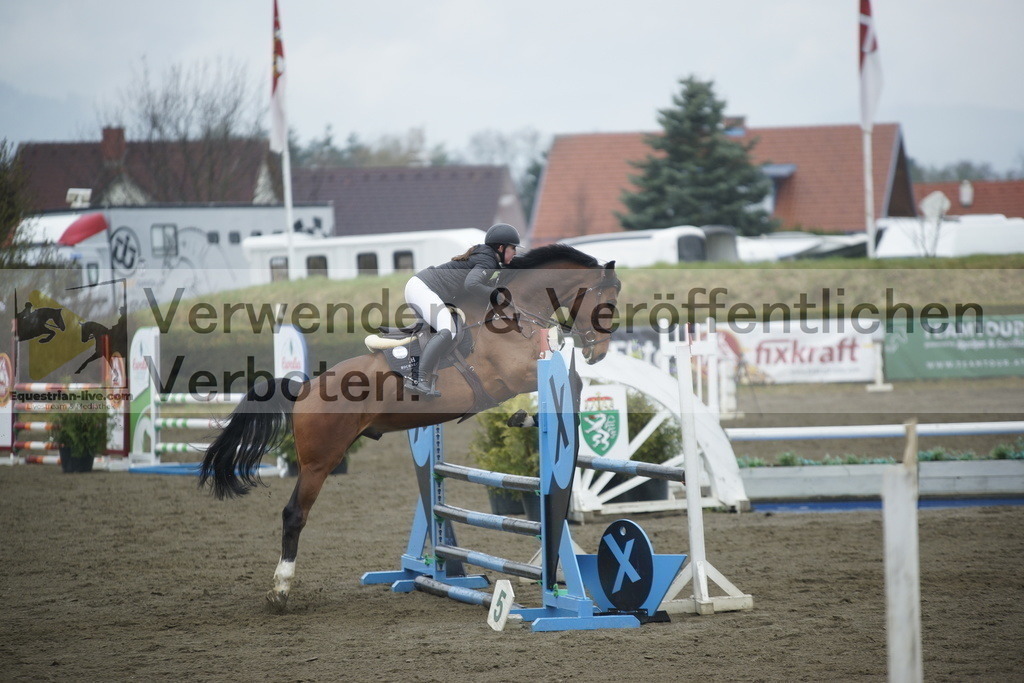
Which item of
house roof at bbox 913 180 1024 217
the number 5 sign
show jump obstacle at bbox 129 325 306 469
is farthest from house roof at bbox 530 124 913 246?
the number 5 sign

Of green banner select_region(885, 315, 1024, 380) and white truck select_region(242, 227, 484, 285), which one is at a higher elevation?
white truck select_region(242, 227, 484, 285)

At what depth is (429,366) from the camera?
15.2 ft

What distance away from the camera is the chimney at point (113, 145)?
23.2m

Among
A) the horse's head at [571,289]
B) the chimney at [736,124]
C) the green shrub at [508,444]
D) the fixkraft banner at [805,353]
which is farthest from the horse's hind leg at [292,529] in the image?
the chimney at [736,124]

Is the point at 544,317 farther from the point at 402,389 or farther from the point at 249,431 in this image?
the point at 249,431

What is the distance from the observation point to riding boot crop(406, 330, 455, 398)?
463cm

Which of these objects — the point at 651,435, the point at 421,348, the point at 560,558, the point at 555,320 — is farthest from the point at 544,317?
the point at 651,435

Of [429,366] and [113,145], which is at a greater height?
[113,145]

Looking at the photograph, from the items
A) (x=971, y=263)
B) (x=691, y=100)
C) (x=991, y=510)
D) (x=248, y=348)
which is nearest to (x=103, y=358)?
(x=248, y=348)

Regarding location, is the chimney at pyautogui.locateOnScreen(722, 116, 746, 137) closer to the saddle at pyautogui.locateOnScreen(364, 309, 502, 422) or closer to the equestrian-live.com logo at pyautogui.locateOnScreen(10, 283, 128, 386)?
the equestrian-live.com logo at pyautogui.locateOnScreen(10, 283, 128, 386)

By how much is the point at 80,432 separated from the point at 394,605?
606 centimetres

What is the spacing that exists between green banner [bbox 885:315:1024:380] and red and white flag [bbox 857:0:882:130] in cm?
380

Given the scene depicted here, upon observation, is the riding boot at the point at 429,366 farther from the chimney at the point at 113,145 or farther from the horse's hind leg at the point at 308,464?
the chimney at the point at 113,145

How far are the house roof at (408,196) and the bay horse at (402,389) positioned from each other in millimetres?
28118
